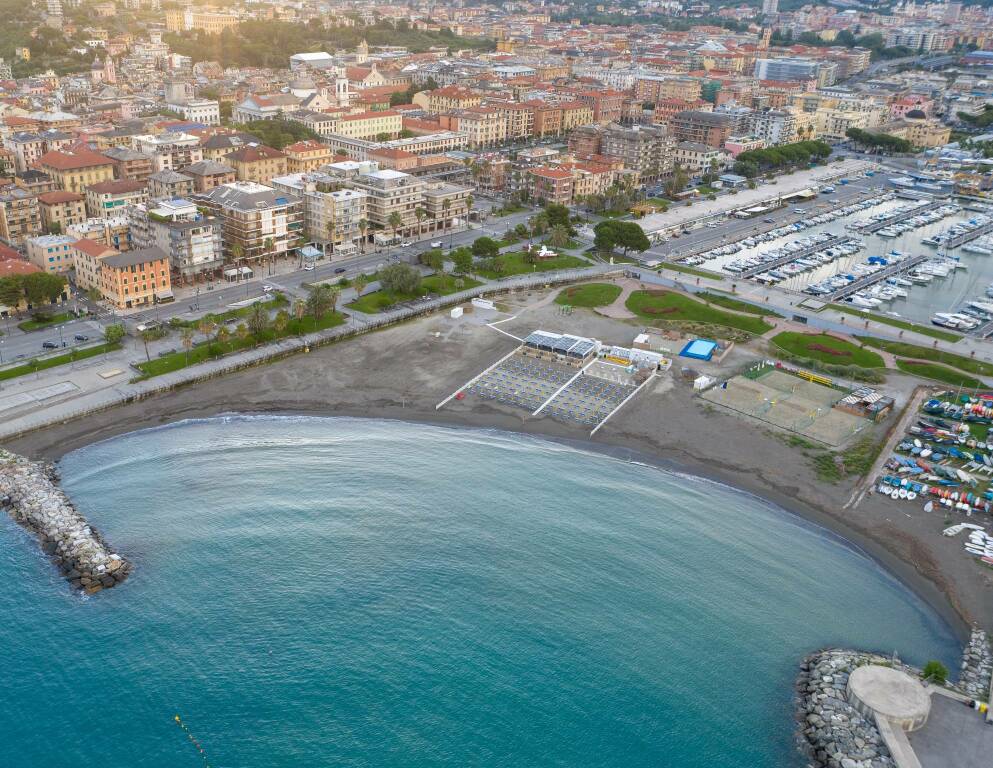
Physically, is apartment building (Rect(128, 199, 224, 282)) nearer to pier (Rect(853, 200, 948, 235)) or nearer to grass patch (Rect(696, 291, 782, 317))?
grass patch (Rect(696, 291, 782, 317))

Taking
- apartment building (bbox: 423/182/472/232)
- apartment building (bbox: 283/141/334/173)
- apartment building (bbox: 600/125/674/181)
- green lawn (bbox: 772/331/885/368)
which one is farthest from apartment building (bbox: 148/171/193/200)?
green lawn (bbox: 772/331/885/368)

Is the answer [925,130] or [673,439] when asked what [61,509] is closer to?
[673,439]

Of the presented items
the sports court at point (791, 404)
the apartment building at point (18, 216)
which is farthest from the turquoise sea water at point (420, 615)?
the apartment building at point (18, 216)

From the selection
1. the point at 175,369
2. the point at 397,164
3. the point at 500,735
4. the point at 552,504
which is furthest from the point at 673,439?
the point at 397,164

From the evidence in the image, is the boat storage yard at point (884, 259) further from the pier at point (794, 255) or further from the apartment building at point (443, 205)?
the apartment building at point (443, 205)

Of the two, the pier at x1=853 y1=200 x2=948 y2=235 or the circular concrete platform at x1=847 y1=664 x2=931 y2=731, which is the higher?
the pier at x1=853 y1=200 x2=948 y2=235

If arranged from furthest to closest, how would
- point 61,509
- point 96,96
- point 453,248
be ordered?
point 96,96, point 453,248, point 61,509
